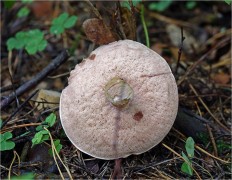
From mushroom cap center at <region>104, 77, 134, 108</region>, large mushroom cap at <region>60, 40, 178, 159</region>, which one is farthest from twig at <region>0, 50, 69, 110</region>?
mushroom cap center at <region>104, 77, 134, 108</region>

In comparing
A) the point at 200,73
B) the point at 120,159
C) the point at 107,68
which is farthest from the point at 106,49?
the point at 200,73

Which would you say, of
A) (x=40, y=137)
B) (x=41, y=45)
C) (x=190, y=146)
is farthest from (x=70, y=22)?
(x=190, y=146)

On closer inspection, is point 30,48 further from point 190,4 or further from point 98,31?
point 190,4

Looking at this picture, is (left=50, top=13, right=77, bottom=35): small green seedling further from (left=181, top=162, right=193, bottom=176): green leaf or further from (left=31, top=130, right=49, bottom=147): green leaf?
(left=181, top=162, right=193, bottom=176): green leaf

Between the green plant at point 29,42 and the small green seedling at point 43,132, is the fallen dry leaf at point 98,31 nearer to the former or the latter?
the small green seedling at point 43,132

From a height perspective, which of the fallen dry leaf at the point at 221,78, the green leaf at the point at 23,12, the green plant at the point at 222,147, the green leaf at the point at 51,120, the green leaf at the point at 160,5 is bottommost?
the fallen dry leaf at the point at 221,78

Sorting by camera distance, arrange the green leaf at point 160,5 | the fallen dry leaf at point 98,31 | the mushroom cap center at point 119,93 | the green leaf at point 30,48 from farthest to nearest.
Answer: the green leaf at point 160,5 < the green leaf at point 30,48 < the fallen dry leaf at point 98,31 < the mushroom cap center at point 119,93

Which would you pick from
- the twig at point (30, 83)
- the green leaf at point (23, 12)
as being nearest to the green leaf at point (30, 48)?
the twig at point (30, 83)

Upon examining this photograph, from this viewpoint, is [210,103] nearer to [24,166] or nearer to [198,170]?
[198,170]
